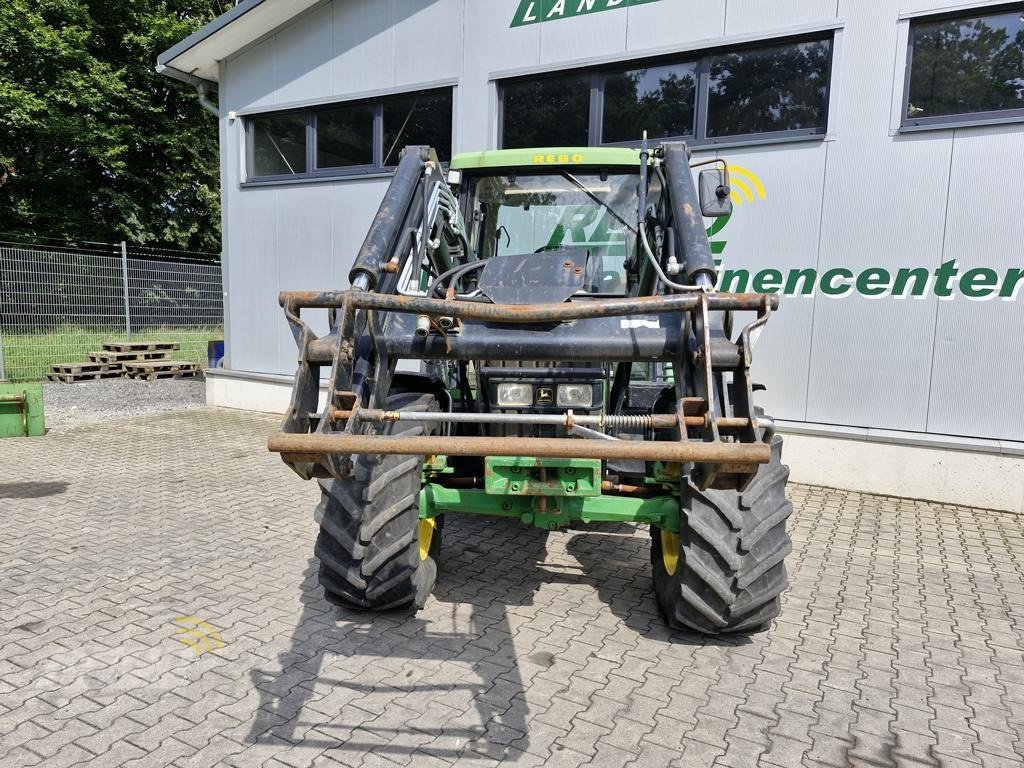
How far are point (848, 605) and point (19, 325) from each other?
12667 millimetres

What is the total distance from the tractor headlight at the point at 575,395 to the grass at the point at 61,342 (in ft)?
37.6

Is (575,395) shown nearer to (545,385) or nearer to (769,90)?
(545,385)

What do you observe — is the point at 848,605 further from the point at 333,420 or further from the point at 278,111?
the point at 278,111

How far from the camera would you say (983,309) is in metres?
5.91

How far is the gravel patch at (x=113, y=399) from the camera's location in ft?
31.9

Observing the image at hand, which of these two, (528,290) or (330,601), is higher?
(528,290)

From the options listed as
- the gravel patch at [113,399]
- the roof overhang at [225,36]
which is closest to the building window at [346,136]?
the roof overhang at [225,36]

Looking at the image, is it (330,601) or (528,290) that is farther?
(330,601)

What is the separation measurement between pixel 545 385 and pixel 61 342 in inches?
459

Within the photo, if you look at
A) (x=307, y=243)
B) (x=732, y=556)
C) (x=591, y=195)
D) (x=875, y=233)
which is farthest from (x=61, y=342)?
(x=732, y=556)

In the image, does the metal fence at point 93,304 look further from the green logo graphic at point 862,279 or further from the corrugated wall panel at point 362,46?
the green logo graphic at point 862,279

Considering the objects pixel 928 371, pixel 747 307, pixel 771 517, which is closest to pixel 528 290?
pixel 747 307

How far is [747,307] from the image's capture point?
258 cm

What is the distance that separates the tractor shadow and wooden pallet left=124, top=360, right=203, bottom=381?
32.3ft
